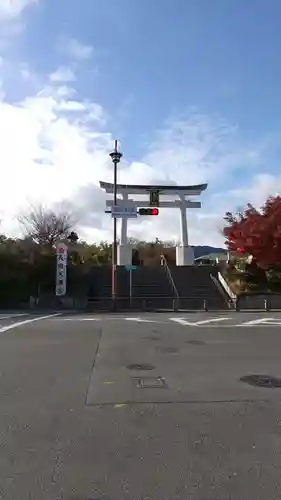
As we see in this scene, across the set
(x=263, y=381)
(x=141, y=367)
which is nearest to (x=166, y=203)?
(x=141, y=367)

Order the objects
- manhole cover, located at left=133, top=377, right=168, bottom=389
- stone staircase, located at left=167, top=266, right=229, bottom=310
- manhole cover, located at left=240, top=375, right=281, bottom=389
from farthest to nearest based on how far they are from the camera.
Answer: stone staircase, located at left=167, top=266, right=229, bottom=310
manhole cover, located at left=240, top=375, right=281, bottom=389
manhole cover, located at left=133, top=377, right=168, bottom=389

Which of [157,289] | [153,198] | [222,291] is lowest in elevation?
[222,291]

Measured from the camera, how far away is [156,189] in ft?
135

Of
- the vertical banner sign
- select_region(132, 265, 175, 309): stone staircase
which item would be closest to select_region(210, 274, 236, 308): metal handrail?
select_region(132, 265, 175, 309): stone staircase

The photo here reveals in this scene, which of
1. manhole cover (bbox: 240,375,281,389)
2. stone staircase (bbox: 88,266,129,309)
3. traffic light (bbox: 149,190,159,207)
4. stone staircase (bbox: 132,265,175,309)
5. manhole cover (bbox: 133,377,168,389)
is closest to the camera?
manhole cover (bbox: 133,377,168,389)

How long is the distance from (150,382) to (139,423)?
2325mm

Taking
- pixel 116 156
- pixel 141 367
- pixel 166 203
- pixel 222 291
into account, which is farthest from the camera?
pixel 166 203

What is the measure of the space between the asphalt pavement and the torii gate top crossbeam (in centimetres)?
2998

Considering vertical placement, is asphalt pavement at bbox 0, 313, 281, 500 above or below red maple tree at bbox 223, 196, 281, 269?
below

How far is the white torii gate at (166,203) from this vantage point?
4097cm

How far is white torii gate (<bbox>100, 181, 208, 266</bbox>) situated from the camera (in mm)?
40969

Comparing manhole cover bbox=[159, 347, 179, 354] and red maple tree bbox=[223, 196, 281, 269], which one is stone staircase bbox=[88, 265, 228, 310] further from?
manhole cover bbox=[159, 347, 179, 354]

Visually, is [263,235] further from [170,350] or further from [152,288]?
[170,350]

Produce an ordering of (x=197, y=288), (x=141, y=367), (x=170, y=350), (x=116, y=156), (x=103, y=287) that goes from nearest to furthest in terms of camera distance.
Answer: (x=141, y=367) → (x=170, y=350) → (x=116, y=156) → (x=197, y=288) → (x=103, y=287)
